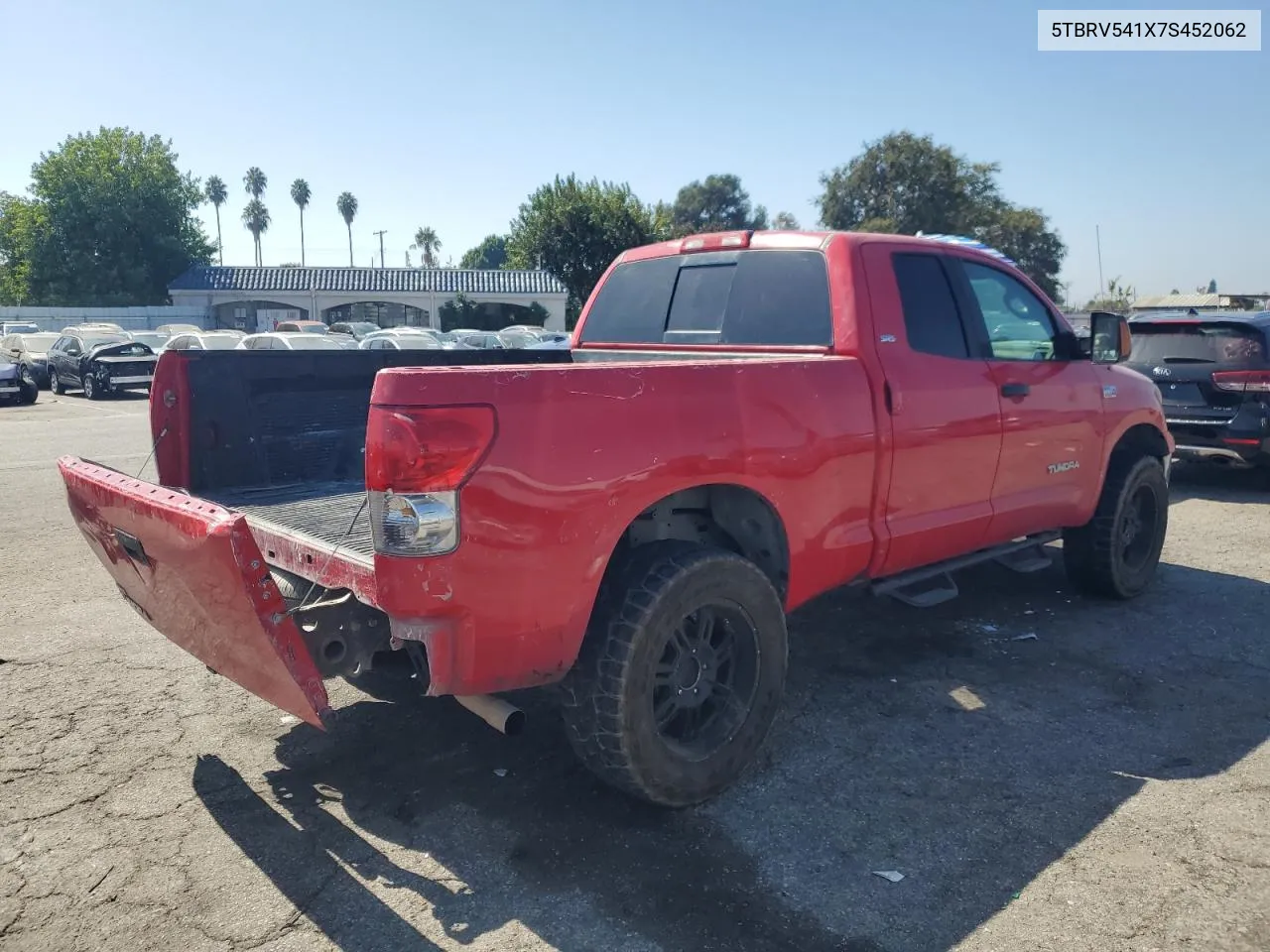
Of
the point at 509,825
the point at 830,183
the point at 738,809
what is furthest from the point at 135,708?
the point at 830,183

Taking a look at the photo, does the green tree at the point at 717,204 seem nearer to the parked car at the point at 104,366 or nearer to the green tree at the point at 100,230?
the green tree at the point at 100,230

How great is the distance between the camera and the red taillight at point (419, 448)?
265cm

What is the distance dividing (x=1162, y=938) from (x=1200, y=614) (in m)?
3.63

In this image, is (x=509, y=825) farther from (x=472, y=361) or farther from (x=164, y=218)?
(x=164, y=218)

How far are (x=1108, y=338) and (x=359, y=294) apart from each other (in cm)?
4460

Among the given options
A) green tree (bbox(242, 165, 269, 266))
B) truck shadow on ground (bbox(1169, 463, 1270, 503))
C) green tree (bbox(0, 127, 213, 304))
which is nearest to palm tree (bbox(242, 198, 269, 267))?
green tree (bbox(242, 165, 269, 266))

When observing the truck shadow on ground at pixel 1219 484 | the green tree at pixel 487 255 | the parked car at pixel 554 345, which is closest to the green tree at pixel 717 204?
the green tree at pixel 487 255

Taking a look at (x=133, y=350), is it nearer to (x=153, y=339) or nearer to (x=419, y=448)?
(x=153, y=339)

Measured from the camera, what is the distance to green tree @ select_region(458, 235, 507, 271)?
101m

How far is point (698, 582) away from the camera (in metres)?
3.26

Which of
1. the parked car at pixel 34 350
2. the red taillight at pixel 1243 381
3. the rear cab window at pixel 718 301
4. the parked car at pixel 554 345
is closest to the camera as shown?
the rear cab window at pixel 718 301

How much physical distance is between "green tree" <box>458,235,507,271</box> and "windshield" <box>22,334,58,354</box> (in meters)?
73.2

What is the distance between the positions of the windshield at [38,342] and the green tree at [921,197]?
37561 mm

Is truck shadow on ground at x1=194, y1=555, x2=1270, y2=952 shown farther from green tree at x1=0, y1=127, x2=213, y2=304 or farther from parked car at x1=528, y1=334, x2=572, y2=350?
green tree at x1=0, y1=127, x2=213, y2=304
